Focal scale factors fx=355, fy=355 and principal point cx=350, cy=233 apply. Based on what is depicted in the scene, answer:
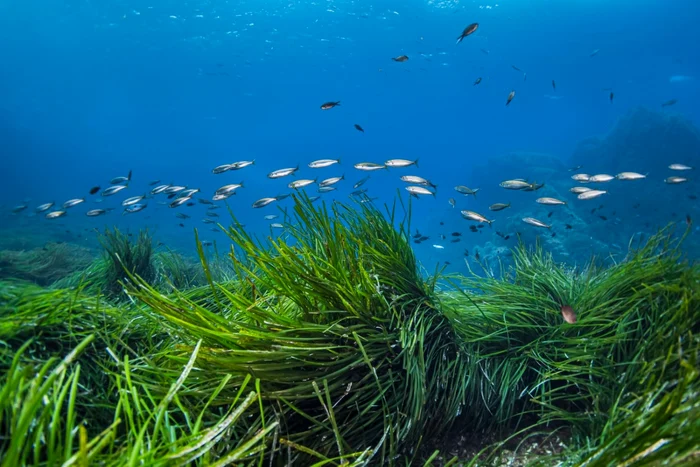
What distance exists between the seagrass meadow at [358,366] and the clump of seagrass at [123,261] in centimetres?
276

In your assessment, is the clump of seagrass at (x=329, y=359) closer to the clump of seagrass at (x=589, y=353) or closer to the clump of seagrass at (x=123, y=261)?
the clump of seagrass at (x=589, y=353)

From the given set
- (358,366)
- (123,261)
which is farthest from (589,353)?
(123,261)

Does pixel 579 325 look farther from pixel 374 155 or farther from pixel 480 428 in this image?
pixel 374 155

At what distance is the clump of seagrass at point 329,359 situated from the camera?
170cm

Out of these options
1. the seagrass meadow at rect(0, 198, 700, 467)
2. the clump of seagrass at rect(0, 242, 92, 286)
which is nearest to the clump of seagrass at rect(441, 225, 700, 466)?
the seagrass meadow at rect(0, 198, 700, 467)

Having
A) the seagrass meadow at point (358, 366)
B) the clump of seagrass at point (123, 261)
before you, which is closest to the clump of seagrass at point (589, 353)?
the seagrass meadow at point (358, 366)

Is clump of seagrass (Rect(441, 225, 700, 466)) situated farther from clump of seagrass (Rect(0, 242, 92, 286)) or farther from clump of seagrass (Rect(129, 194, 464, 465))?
clump of seagrass (Rect(0, 242, 92, 286))

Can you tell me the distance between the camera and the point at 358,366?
1.97 meters

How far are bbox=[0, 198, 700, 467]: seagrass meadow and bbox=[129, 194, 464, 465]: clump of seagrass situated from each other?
1 centimetres

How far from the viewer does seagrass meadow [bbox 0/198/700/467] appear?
1455 millimetres

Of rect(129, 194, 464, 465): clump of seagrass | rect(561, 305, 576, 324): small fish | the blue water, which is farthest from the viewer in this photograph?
the blue water

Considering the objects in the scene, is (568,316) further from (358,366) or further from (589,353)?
(358,366)

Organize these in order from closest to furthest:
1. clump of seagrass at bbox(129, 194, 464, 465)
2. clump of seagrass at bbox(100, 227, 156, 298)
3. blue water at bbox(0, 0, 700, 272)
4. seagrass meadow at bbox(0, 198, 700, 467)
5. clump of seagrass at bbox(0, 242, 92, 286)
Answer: seagrass meadow at bbox(0, 198, 700, 467) < clump of seagrass at bbox(129, 194, 464, 465) < clump of seagrass at bbox(100, 227, 156, 298) < clump of seagrass at bbox(0, 242, 92, 286) < blue water at bbox(0, 0, 700, 272)

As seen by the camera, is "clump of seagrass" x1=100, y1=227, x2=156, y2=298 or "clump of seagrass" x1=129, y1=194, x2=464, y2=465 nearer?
"clump of seagrass" x1=129, y1=194, x2=464, y2=465
